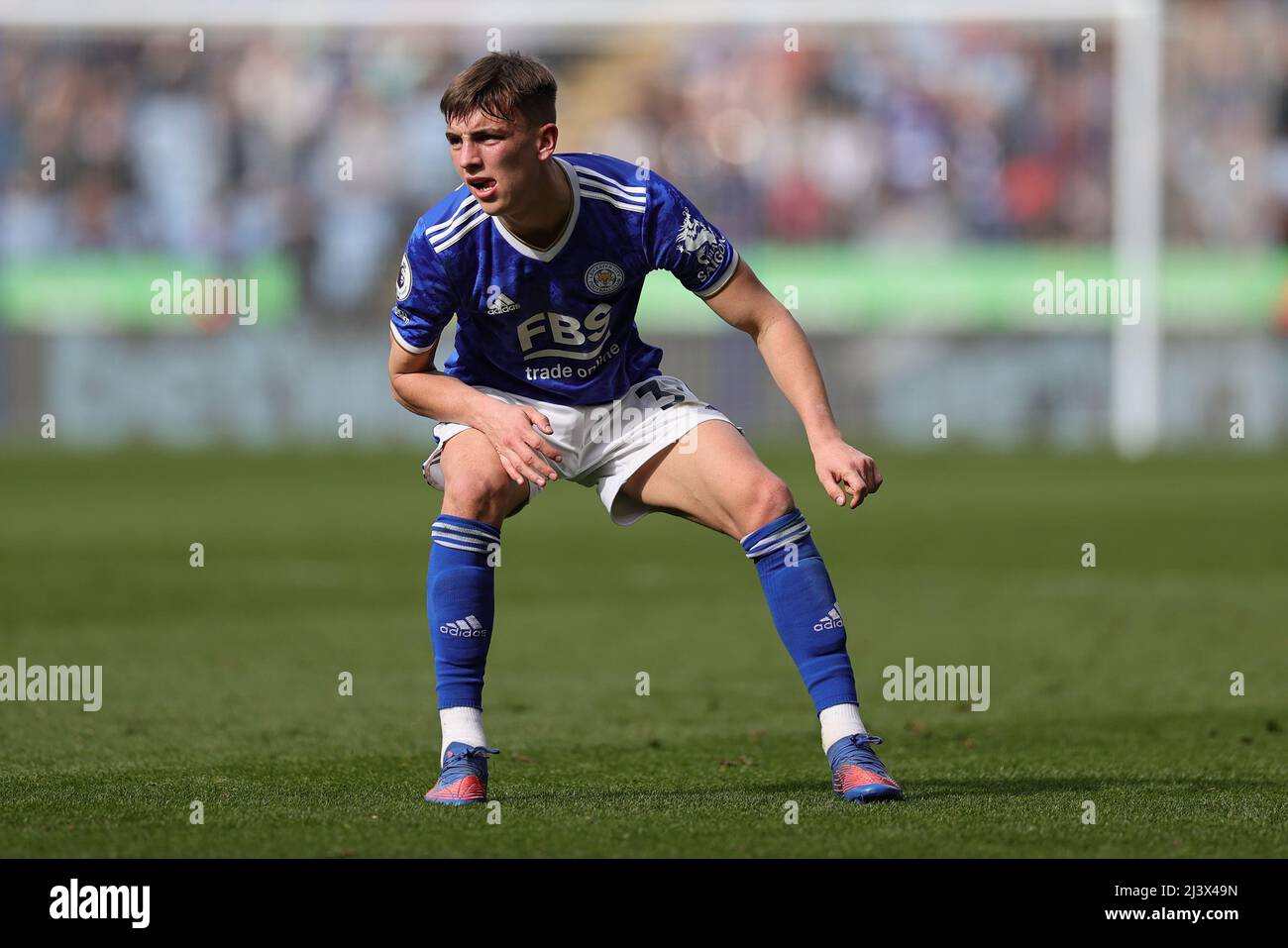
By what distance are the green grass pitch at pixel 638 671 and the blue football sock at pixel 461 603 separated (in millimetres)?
310

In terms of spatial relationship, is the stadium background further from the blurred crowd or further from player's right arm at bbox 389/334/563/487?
player's right arm at bbox 389/334/563/487

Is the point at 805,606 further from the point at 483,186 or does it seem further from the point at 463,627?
the point at 483,186

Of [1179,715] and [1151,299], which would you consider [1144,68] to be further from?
[1179,715]

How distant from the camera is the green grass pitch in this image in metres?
4.57

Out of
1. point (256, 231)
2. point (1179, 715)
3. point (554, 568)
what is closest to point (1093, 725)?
point (1179, 715)

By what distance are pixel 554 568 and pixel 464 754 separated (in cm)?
683

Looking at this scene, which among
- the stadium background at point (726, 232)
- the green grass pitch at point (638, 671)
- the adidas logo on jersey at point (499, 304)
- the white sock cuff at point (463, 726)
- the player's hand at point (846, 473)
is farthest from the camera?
the stadium background at point (726, 232)

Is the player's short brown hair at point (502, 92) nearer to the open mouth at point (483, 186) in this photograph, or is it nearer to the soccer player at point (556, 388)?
the soccer player at point (556, 388)

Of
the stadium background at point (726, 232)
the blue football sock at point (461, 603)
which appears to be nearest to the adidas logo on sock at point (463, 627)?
the blue football sock at point (461, 603)

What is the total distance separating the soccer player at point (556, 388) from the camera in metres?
4.89

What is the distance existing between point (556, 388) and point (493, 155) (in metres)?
0.75

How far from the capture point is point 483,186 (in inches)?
192

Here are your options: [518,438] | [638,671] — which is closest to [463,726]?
[518,438]
